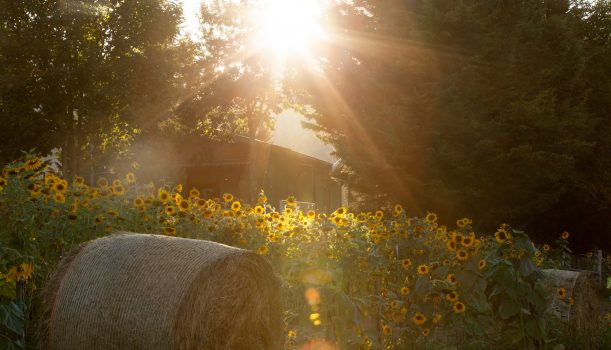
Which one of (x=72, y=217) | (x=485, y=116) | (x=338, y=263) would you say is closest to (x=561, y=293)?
(x=338, y=263)

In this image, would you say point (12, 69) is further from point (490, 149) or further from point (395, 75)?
point (490, 149)

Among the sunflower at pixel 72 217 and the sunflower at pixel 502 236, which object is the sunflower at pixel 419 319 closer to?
the sunflower at pixel 502 236

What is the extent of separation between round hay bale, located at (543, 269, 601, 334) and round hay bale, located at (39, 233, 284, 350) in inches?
188

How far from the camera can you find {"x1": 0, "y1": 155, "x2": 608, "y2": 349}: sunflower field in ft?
18.0

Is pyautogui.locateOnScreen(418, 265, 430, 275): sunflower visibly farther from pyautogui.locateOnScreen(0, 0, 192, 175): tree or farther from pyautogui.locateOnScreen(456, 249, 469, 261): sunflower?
pyautogui.locateOnScreen(0, 0, 192, 175): tree

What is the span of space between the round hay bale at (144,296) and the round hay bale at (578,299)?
4.78 metres

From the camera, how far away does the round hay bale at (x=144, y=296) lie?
4.32m

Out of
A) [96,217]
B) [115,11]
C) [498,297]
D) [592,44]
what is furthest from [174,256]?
[115,11]

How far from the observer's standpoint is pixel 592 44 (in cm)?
1619

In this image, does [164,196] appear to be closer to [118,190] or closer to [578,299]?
[118,190]

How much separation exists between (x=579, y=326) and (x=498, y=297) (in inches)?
105

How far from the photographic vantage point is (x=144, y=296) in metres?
4.36

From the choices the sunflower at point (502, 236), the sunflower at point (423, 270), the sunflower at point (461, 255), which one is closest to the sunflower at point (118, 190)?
the sunflower at point (423, 270)

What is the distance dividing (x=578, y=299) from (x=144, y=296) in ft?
19.7
